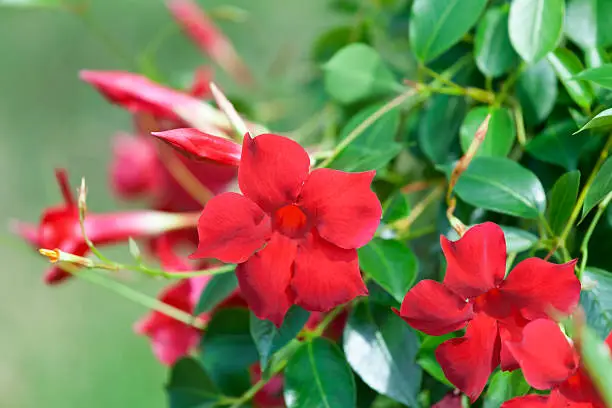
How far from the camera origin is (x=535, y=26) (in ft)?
1.02

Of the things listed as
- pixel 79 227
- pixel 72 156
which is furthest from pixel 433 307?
pixel 72 156

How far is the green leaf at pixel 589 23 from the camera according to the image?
33 cm

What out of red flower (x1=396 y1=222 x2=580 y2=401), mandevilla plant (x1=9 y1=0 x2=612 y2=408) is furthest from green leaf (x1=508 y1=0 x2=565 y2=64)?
red flower (x1=396 y1=222 x2=580 y2=401)

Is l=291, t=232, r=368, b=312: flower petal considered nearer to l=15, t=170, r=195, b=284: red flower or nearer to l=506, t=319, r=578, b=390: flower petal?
l=506, t=319, r=578, b=390: flower petal

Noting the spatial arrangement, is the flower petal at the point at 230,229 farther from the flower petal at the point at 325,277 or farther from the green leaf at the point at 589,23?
the green leaf at the point at 589,23

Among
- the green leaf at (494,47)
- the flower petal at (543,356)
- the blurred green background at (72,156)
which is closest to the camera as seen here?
the flower petal at (543,356)

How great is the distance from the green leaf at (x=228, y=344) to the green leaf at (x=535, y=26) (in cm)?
18

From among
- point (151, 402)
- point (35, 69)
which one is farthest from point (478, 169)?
point (35, 69)

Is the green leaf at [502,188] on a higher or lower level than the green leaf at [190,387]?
higher

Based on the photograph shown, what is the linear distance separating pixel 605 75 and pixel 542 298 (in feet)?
0.29

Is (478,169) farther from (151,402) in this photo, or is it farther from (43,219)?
(151,402)

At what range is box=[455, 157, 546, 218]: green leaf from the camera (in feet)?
0.98

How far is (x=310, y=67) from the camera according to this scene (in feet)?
2.04

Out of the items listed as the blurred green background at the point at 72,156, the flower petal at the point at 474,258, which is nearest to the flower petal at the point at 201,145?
the flower petal at the point at 474,258
